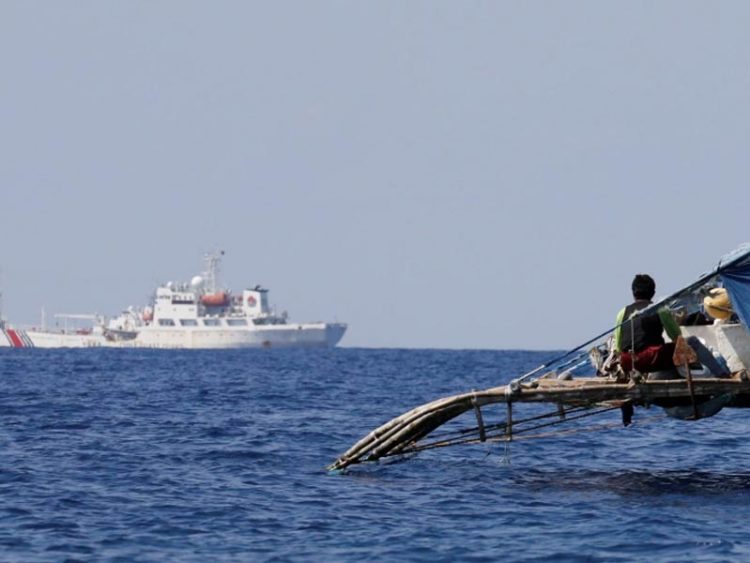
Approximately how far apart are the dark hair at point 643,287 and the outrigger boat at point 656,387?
1.38 ft

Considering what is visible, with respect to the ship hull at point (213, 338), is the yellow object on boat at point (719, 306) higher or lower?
lower

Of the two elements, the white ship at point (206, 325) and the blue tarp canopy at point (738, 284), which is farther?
the white ship at point (206, 325)

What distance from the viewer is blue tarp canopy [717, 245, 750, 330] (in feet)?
67.8

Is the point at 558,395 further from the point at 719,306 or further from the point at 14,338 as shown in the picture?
the point at 14,338

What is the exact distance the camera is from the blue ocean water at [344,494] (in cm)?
1583

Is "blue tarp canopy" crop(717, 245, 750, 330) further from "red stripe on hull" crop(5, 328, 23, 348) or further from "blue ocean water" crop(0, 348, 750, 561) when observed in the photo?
"red stripe on hull" crop(5, 328, 23, 348)

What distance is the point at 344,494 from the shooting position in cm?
1978

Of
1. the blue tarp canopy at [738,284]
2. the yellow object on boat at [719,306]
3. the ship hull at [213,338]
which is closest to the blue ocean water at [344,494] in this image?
the yellow object on boat at [719,306]

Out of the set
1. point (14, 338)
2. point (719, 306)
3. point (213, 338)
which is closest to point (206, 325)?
point (213, 338)

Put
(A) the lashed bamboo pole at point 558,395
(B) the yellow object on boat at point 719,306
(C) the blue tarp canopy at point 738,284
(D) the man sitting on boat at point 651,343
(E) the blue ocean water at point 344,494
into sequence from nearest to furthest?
(E) the blue ocean water at point 344,494
(A) the lashed bamboo pole at point 558,395
(D) the man sitting on boat at point 651,343
(C) the blue tarp canopy at point 738,284
(B) the yellow object on boat at point 719,306

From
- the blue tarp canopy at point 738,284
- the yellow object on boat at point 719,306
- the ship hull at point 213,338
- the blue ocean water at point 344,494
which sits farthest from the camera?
the ship hull at point 213,338

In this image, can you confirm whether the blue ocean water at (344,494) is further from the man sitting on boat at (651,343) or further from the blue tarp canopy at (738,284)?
the blue tarp canopy at (738,284)

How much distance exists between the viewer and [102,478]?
21328 mm

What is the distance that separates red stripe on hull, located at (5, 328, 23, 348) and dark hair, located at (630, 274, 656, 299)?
161m
